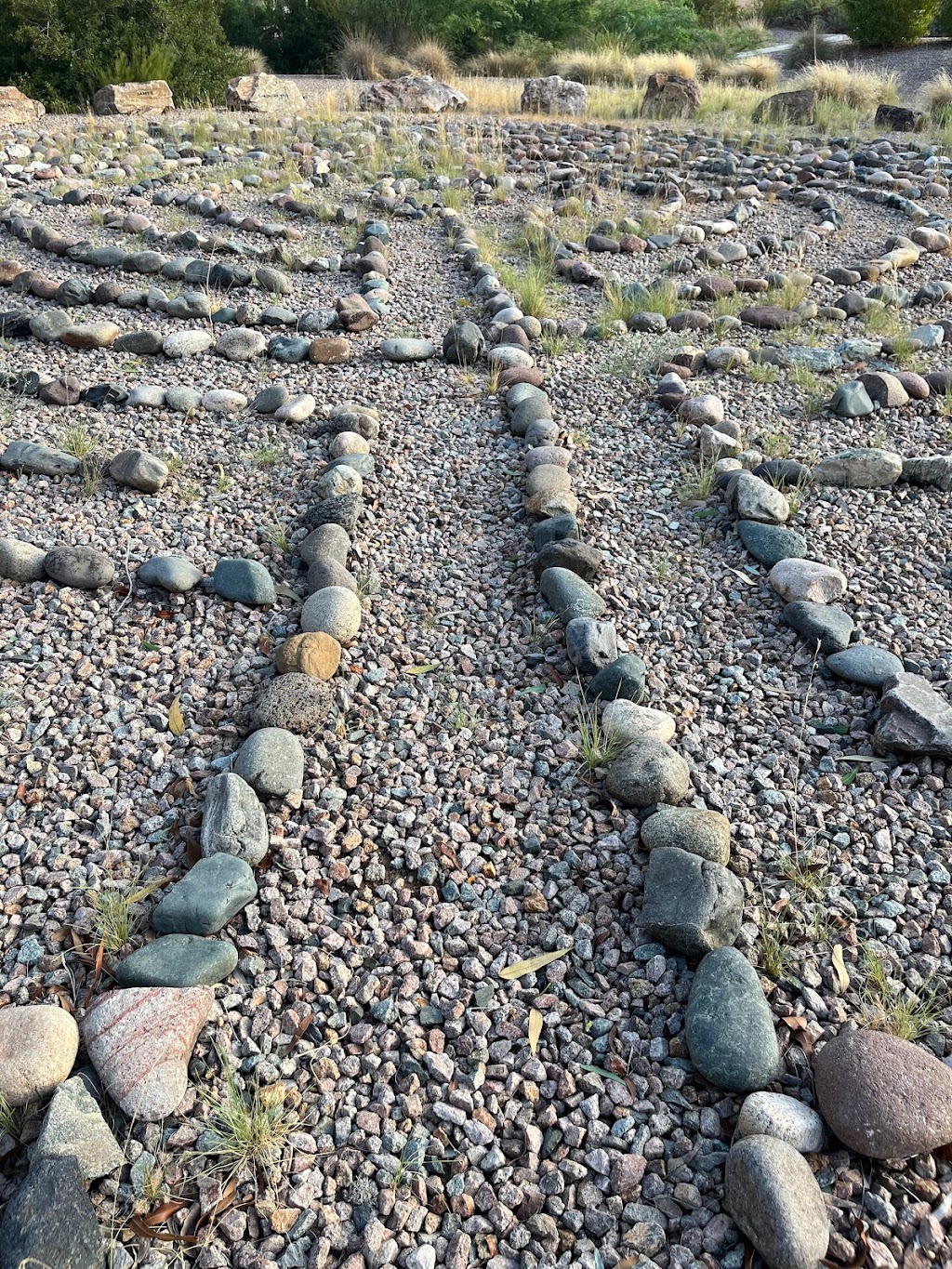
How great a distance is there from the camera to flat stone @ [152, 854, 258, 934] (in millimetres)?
2344

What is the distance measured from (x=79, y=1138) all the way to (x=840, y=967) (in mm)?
1762

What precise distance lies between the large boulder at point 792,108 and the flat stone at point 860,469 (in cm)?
1089

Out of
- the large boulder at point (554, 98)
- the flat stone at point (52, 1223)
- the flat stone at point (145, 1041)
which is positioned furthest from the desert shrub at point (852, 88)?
the flat stone at point (52, 1223)

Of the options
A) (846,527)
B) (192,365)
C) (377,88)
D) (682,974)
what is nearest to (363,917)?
(682,974)

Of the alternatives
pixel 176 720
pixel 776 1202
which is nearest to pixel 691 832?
pixel 776 1202

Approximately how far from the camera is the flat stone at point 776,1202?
1.72m

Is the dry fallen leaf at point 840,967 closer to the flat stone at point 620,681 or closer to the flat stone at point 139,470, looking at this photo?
the flat stone at point 620,681

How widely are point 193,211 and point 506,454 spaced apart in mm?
5367

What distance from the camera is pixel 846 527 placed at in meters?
4.11

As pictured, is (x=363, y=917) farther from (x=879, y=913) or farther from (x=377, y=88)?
(x=377, y=88)

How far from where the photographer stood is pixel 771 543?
3.88 metres

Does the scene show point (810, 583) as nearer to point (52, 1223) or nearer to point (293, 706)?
point (293, 706)

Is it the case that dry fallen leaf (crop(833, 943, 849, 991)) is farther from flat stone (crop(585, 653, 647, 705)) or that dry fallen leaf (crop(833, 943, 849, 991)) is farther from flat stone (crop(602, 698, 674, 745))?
flat stone (crop(585, 653, 647, 705))

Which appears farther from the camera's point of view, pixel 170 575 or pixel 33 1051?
pixel 170 575
